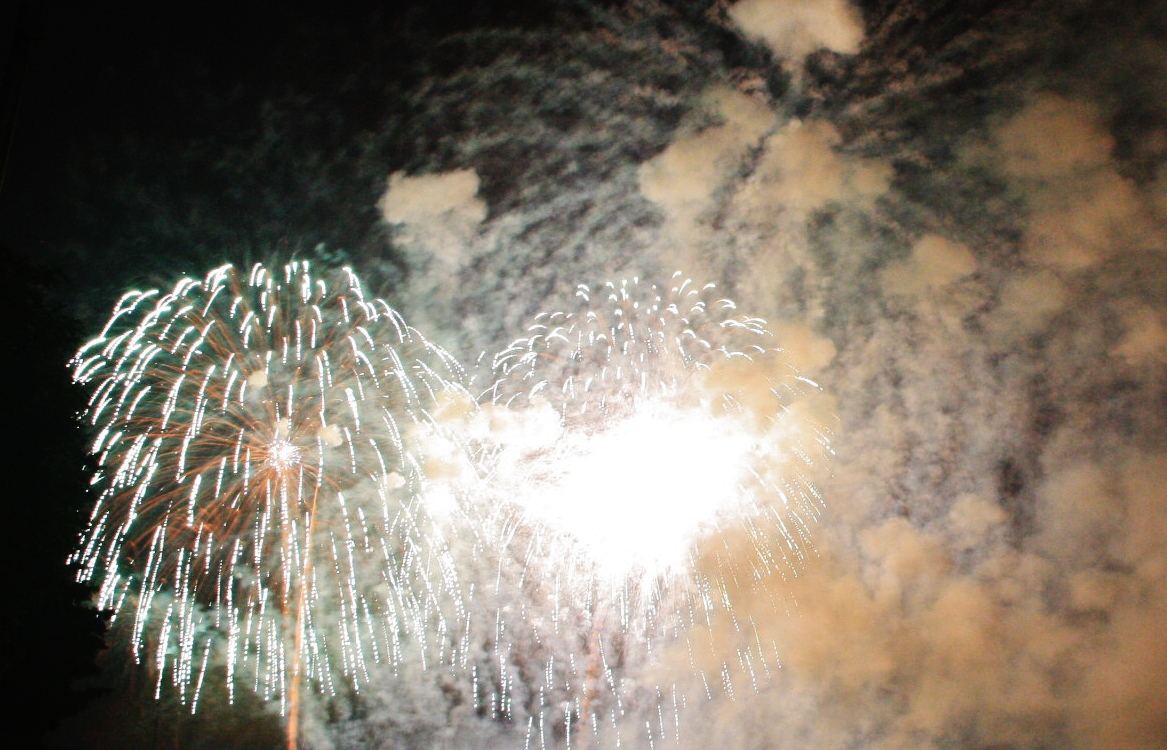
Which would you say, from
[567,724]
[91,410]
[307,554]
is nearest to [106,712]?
A: [307,554]

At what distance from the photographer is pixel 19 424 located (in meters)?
9.62

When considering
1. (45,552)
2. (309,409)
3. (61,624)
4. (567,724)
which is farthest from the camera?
(567,724)

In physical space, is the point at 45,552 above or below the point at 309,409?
below

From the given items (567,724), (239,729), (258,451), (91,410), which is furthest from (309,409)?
(567,724)

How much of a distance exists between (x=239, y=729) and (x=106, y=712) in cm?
453

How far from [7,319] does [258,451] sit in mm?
4261

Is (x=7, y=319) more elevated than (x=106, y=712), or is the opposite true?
(x=7, y=319)

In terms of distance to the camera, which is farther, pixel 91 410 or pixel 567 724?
pixel 567 724

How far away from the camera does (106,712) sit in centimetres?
1498

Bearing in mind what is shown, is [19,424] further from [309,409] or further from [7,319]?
[309,409]

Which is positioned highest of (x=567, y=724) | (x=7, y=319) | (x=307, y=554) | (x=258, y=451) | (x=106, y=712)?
(x=7, y=319)

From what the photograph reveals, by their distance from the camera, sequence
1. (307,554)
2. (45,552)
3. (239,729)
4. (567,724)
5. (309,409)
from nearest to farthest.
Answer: (45,552) → (309,409) → (307,554) → (239,729) → (567,724)

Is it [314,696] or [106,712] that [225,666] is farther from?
[106,712]

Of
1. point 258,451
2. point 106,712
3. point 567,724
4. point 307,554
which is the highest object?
point 258,451
